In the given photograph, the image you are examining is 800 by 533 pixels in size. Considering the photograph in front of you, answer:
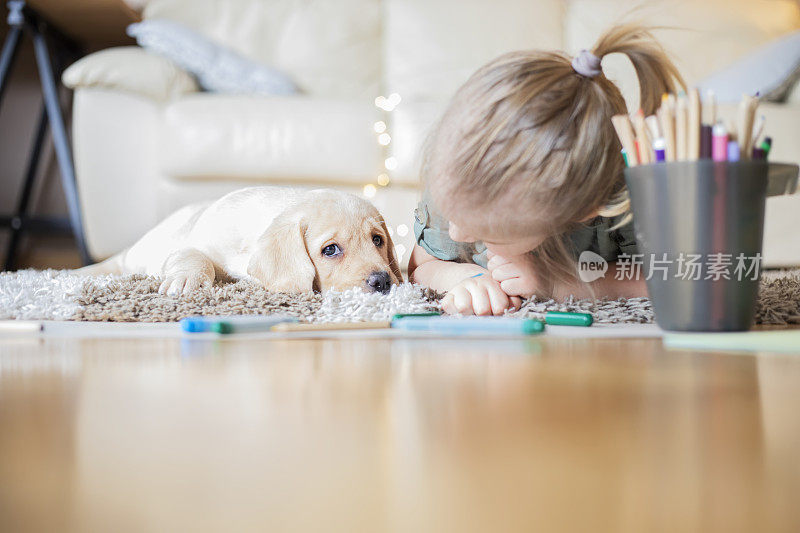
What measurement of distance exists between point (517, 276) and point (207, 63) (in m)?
1.67

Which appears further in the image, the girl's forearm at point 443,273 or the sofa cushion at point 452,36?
the sofa cushion at point 452,36

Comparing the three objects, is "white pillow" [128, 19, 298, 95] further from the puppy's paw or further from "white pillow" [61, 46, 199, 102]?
the puppy's paw

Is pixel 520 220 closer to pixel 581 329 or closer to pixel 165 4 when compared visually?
pixel 581 329

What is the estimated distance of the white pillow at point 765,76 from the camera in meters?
2.06

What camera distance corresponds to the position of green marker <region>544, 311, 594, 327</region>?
2.53ft

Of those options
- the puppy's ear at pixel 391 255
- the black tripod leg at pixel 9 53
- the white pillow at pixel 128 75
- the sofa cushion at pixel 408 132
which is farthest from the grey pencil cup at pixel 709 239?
the black tripod leg at pixel 9 53

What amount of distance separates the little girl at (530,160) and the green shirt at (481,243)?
71 mm

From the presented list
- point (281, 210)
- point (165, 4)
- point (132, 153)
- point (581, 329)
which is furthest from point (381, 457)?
point (165, 4)

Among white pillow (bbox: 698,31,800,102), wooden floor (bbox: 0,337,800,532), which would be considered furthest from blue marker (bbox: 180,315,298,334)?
white pillow (bbox: 698,31,800,102)

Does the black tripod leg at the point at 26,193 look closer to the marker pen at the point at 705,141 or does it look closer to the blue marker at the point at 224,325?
the blue marker at the point at 224,325

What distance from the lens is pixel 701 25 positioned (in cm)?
262

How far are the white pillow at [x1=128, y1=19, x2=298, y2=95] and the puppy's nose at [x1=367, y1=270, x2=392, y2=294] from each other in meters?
1.46

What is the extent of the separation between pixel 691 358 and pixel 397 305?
41 cm

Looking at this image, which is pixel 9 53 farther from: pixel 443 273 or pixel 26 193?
pixel 443 273
